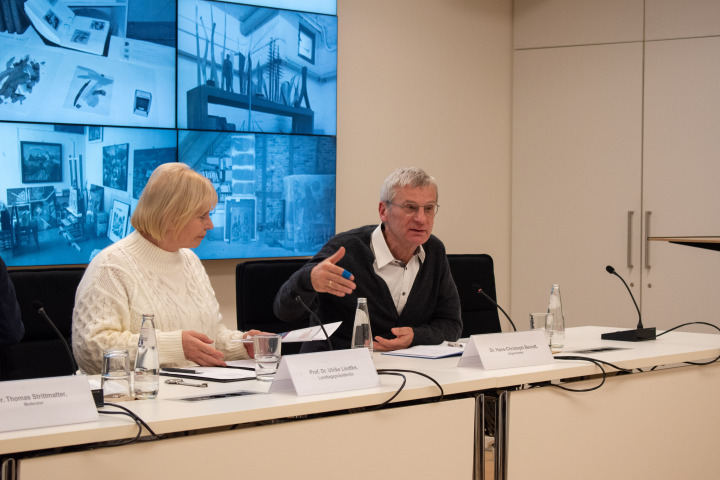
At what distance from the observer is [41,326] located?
8.39 ft

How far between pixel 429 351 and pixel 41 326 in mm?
1218

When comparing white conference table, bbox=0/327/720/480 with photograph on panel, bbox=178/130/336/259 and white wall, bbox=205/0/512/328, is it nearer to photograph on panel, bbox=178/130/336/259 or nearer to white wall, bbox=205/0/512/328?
photograph on panel, bbox=178/130/336/259

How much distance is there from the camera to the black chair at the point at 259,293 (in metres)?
2.91

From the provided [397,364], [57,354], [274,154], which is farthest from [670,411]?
[274,154]

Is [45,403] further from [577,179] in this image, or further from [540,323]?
[577,179]

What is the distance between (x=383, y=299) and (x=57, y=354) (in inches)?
41.8

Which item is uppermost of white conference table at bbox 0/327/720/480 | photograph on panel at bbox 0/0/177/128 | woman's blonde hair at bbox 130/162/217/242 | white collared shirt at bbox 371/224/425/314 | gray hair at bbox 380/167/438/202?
photograph on panel at bbox 0/0/177/128

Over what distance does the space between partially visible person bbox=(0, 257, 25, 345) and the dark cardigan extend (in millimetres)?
789

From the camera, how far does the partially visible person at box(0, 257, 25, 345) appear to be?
2.30m

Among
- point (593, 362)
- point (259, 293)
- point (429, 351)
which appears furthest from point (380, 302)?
point (593, 362)

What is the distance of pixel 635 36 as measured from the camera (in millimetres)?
4566

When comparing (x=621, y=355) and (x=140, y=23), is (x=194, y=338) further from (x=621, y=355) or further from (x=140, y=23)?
(x=140, y=23)

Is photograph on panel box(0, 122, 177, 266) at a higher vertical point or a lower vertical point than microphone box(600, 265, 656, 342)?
higher

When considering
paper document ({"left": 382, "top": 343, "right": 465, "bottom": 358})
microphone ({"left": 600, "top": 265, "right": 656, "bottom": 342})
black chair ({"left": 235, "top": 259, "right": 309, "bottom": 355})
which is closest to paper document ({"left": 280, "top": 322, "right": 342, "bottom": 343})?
paper document ({"left": 382, "top": 343, "right": 465, "bottom": 358})
